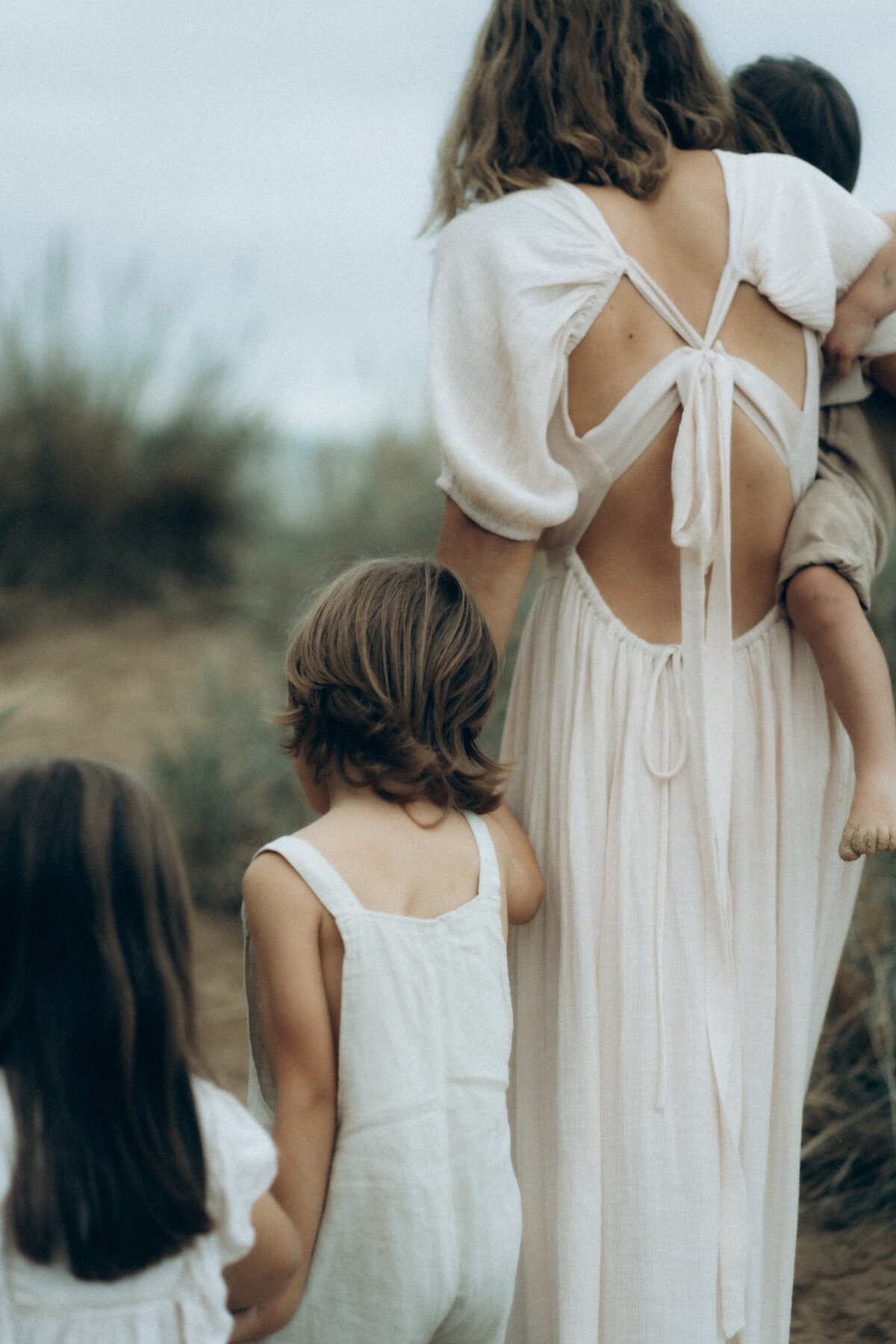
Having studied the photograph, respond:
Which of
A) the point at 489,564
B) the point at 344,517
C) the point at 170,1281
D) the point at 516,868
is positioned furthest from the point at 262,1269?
the point at 344,517

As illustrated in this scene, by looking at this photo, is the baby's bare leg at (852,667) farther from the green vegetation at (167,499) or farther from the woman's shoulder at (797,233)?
the green vegetation at (167,499)

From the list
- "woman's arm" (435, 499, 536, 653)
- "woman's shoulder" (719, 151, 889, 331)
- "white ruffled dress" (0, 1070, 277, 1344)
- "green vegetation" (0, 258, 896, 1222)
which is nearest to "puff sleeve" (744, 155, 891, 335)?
"woman's shoulder" (719, 151, 889, 331)

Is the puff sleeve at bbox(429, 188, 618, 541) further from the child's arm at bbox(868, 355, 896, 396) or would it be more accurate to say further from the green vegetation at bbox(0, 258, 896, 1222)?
the green vegetation at bbox(0, 258, 896, 1222)

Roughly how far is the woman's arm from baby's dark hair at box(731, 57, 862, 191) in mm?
765

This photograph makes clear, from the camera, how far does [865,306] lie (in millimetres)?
1729

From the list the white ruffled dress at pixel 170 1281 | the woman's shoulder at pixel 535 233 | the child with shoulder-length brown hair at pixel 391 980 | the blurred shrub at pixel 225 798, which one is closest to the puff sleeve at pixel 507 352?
the woman's shoulder at pixel 535 233

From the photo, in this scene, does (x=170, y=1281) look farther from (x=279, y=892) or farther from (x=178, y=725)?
(x=178, y=725)

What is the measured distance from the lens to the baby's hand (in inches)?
68.2

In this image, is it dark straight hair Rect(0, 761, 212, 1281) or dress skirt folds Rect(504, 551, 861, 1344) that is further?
dress skirt folds Rect(504, 551, 861, 1344)

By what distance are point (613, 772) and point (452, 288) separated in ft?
2.09

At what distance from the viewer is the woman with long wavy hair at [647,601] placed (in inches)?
63.6

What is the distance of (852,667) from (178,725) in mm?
3443

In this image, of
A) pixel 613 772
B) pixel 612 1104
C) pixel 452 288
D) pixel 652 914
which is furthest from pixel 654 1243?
pixel 452 288

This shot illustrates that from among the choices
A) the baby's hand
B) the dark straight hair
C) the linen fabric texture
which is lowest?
the dark straight hair
